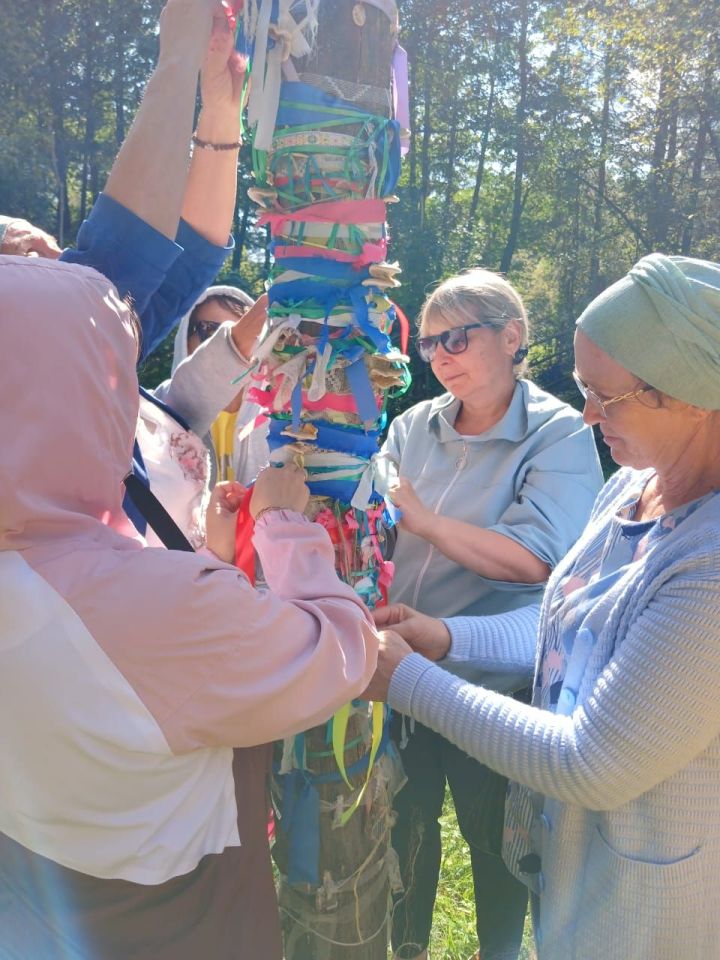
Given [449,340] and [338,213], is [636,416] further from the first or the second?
[449,340]

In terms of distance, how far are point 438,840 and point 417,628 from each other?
93cm

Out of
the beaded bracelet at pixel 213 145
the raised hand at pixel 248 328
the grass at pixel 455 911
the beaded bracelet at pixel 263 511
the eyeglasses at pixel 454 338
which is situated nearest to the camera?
the beaded bracelet at pixel 263 511

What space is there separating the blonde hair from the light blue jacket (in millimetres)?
211

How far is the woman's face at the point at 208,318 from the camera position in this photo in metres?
2.90

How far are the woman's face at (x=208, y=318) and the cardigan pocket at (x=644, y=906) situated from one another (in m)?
2.14

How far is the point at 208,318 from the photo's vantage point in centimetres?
290

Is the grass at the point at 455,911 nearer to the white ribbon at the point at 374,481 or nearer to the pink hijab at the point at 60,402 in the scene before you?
the white ribbon at the point at 374,481

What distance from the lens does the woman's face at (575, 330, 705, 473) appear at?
137 cm

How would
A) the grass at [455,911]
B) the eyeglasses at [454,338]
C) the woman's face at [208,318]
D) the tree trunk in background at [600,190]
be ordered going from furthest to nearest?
the tree trunk in background at [600,190] → the woman's face at [208,318] → the grass at [455,911] → the eyeglasses at [454,338]

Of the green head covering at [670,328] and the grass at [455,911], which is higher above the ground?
the green head covering at [670,328]

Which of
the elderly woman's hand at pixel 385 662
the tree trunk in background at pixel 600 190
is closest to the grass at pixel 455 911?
the elderly woman's hand at pixel 385 662

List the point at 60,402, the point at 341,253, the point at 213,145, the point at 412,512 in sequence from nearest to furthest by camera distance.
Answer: the point at 60,402
the point at 341,253
the point at 213,145
the point at 412,512

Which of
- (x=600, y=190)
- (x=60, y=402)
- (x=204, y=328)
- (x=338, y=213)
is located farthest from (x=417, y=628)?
(x=600, y=190)

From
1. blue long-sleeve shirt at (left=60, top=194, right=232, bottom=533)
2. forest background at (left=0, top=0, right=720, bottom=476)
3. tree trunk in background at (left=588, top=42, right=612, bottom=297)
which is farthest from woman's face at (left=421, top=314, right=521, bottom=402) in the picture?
tree trunk in background at (left=588, top=42, right=612, bottom=297)
